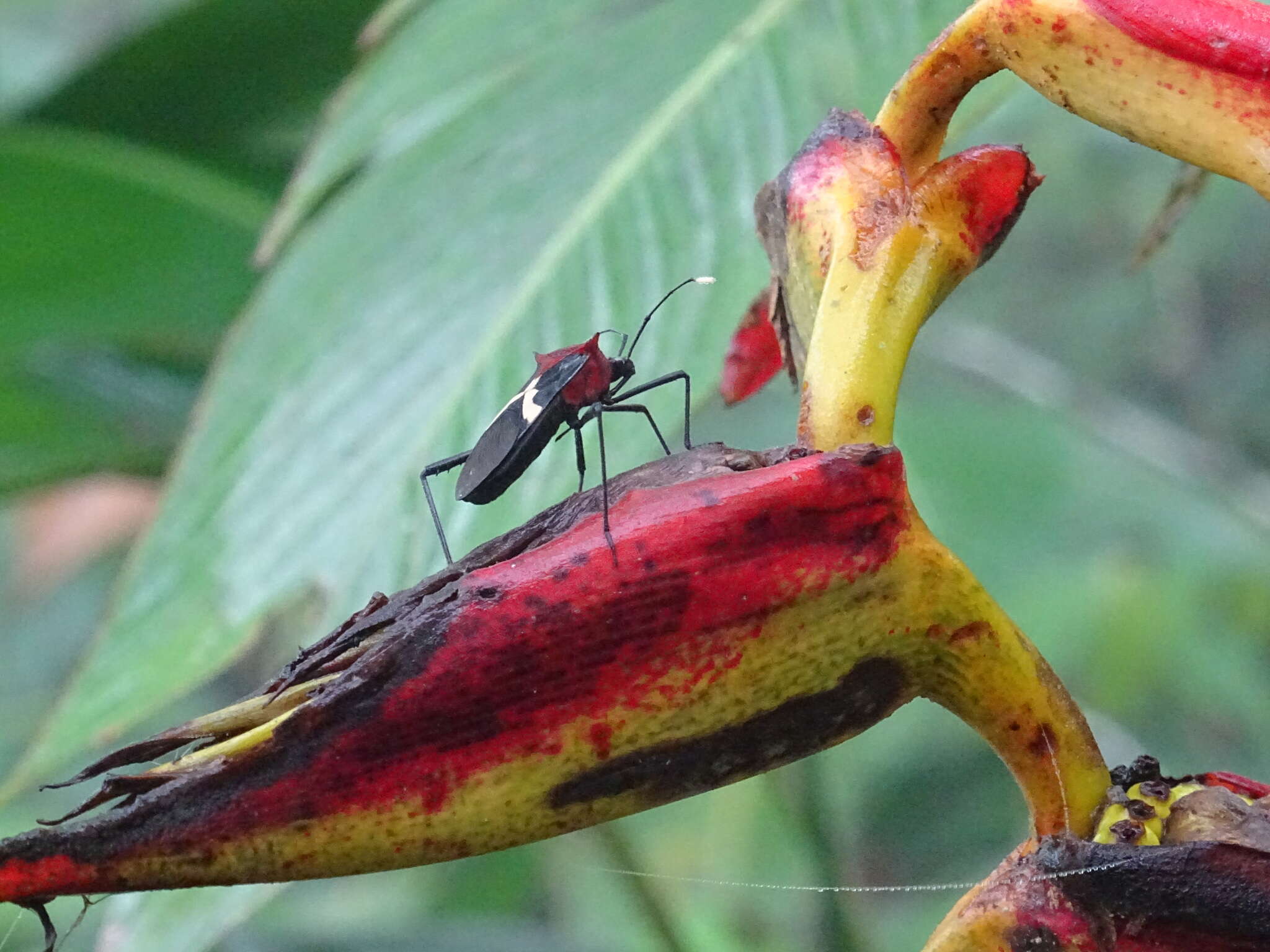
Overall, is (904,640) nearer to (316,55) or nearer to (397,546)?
(397,546)

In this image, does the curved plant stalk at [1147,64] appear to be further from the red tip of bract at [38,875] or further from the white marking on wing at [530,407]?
the red tip of bract at [38,875]

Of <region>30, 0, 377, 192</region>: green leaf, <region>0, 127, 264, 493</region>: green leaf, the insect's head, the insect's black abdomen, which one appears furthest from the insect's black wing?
<region>30, 0, 377, 192</region>: green leaf

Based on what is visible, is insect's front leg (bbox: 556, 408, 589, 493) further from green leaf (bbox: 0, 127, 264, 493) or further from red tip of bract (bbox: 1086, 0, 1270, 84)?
green leaf (bbox: 0, 127, 264, 493)

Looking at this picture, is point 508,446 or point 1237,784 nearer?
point 1237,784

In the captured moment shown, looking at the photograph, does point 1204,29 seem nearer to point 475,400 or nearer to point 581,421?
point 581,421

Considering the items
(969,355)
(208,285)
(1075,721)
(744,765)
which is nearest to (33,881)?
(744,765)

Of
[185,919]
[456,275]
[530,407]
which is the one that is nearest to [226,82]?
[456,275]

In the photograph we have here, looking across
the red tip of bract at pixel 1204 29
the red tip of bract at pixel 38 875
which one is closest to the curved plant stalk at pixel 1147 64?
the red tip of bract at pixel 1204 29
